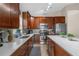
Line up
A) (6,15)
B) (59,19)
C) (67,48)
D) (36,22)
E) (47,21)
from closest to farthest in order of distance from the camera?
(67,48)
(6,15)
(59,19)
(47,21)
(36,22)

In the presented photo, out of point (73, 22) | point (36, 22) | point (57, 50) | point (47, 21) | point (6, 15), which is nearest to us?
point (6, 15)

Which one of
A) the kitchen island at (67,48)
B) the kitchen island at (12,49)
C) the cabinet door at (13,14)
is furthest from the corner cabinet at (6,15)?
the kitchen island at (67,48)

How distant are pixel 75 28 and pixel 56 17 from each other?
2.73 metres

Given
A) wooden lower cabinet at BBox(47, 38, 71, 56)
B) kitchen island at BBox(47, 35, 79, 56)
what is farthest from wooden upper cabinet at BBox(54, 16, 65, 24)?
kitchen island at BBox(47, 35, 79, 56)

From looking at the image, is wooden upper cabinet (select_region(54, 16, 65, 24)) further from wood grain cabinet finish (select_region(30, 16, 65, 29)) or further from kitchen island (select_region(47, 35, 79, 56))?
kitchen island (select_region(47, 35, 79, 56))

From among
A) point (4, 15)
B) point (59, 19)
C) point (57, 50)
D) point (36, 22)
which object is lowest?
point (57, 50)

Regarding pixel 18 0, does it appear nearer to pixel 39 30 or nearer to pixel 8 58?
pixel 8 58

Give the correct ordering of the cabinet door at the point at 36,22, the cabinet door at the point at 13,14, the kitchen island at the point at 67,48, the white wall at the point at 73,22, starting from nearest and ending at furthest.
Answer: the kitchen island at the point at 67,48
the cabinet door at the point at 13,14
the white wall at the point at 73,22
the cabinet door at the point at 36,22

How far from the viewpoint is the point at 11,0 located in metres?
1.22

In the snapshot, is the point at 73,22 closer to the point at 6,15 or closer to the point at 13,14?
the point at 13,14

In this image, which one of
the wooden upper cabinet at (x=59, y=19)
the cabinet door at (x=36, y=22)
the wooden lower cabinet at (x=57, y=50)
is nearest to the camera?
the wooden lower cabinet at (x=57, y=50)

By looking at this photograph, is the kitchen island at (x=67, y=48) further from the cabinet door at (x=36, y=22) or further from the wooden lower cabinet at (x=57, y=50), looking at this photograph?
the cabinet door at (x=36, y=22)

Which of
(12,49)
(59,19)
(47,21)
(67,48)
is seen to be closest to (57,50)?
(67,48)

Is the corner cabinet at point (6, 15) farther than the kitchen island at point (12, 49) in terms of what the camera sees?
Yes
